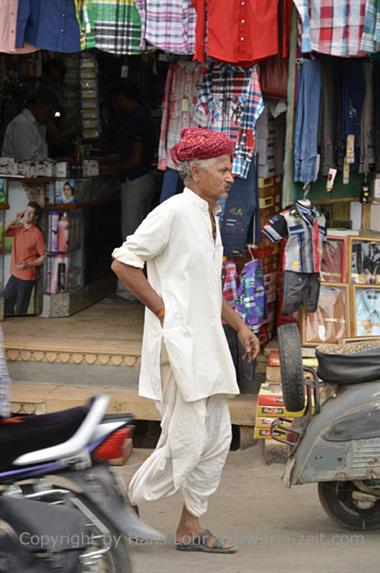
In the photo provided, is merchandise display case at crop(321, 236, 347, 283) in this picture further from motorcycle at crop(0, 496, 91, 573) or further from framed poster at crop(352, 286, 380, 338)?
motorcycle at crop(0, 496, 91, 573)

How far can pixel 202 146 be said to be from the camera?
5500mm

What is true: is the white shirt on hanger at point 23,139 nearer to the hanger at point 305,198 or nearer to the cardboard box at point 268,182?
the cardboard box at point 268,182

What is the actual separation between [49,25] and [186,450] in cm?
360

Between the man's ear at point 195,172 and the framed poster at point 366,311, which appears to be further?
the framed poster at point 366,311

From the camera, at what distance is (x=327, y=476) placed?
562 centimetres

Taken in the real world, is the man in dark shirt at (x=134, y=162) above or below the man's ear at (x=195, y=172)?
below

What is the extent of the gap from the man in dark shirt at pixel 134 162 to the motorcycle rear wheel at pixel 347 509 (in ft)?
16.4

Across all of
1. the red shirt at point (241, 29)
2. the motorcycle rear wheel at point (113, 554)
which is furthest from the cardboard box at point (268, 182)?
the motorcycle rear wheel at point (113, 554)

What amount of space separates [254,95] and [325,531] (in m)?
3.05

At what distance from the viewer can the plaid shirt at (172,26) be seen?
7.62 metres

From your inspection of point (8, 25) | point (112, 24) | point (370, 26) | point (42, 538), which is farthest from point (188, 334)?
point (8, 25)

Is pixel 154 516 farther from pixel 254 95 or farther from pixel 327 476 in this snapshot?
pixel 254 95

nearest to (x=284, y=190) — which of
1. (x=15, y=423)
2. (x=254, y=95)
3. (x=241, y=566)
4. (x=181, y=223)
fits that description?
(x=254, y=95)

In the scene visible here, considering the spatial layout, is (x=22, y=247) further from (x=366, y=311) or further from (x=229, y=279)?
(x=366, y=311)
